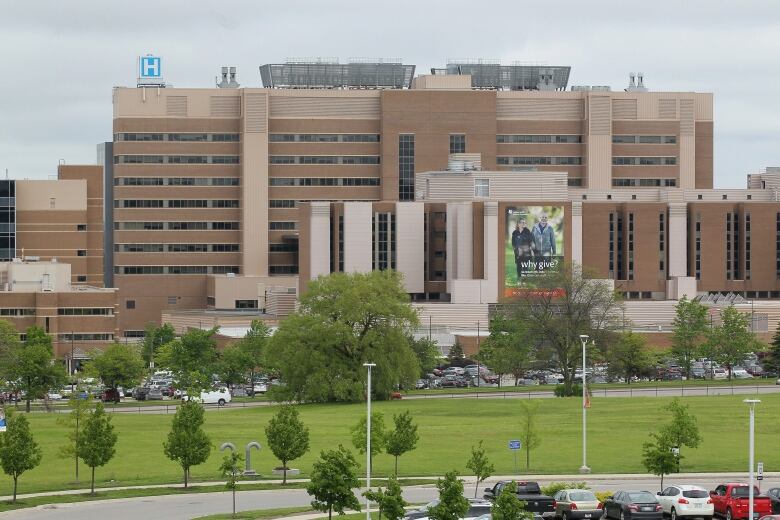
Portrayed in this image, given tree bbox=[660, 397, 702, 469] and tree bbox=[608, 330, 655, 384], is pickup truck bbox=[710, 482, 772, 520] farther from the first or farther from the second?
tree bbox=[608, 330, 655, 384]

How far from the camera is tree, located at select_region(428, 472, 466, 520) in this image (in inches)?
2169

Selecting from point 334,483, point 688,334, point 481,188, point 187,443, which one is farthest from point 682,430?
point 481,188

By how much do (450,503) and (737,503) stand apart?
1331 cm

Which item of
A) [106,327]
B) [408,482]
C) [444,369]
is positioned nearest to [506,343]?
[444,369]

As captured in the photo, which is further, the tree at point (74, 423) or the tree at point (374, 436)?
the tree at point (74, 423)

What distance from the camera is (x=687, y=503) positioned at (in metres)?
63.0

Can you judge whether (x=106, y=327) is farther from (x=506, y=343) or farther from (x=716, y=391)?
(x=716, y=391)

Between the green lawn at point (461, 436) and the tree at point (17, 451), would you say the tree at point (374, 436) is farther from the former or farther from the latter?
the tree at point (17, 451)

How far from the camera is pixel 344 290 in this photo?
133625 mm

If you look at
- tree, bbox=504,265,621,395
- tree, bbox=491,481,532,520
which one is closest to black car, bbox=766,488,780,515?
tree, bbox=491,481,532,520

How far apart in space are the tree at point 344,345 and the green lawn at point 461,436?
125 inches

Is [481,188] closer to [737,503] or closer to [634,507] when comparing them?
[737,503]

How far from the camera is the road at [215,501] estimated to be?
68.6 m

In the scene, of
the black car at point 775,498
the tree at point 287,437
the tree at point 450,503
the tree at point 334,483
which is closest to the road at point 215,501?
the tree at point 287,437
